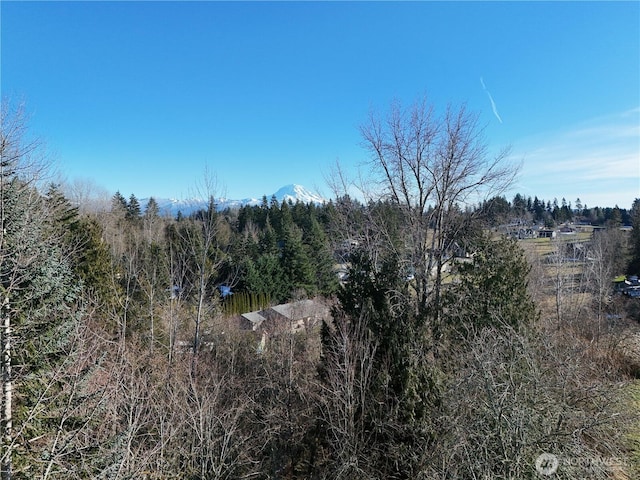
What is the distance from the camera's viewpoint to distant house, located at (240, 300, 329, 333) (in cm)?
2055

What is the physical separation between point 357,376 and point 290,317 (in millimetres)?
12082

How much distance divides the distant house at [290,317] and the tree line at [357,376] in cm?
612

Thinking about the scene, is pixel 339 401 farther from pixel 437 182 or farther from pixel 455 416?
pixel 437 182

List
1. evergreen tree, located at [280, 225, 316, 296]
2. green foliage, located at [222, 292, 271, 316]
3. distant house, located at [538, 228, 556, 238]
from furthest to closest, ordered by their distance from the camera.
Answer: distant house, located at [538, 228, 556, 238] → evergreen tree, located at [280, 225, 316, 296] → green foliage, located at [222, 292, 271, 316]

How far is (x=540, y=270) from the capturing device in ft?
76.8

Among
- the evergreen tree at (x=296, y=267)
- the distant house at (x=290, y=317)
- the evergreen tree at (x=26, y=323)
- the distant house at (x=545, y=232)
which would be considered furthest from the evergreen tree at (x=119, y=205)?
the distant house at (x=545, y=232)

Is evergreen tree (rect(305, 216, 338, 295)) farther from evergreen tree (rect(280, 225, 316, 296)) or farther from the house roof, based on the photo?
the house roof

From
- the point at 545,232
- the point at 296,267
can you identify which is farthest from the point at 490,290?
the point at 545,232

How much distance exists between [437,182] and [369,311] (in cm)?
461

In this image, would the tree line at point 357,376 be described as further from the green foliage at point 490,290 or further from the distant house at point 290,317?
the distant house at point 290,317

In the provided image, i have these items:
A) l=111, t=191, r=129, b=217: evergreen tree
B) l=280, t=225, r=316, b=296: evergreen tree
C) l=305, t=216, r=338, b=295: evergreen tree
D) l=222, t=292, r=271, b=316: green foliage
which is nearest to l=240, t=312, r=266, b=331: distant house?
l=222, t=292, r=271, b=316: green foliage

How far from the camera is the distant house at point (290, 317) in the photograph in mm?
20553

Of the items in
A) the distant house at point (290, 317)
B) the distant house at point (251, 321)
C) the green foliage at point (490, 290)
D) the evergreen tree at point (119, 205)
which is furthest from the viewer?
the evergreen tree at point (119, 205)

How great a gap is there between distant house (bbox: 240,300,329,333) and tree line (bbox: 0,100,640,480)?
6116 millimetres
